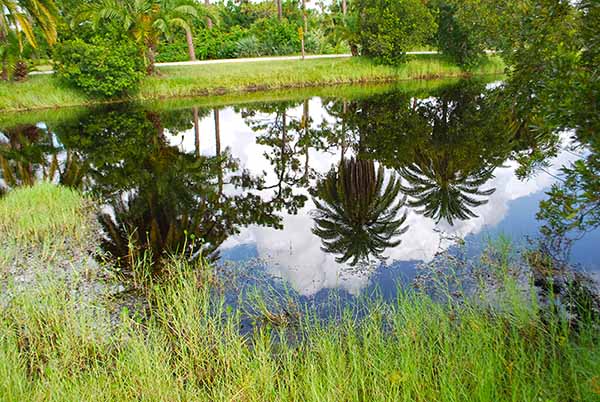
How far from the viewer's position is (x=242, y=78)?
92.7 ft

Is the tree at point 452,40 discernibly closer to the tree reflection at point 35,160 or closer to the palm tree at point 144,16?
the palm tree at point 144,16

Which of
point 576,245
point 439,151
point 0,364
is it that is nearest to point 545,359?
point 576,245

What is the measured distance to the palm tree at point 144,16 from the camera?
81.3ft

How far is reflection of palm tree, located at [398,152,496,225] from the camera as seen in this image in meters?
9.70

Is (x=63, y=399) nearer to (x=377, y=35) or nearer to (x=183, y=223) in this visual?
(x=183, y=223)

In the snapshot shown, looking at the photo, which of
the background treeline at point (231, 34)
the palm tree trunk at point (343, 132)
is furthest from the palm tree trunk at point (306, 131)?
the background treeline at point (231, 34)

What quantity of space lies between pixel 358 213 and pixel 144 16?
70.5 ft

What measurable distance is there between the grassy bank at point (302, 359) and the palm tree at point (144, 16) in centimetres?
2266

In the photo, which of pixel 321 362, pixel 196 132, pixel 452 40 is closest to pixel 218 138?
pixel 196 132

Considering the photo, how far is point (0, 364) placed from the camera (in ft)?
13.3

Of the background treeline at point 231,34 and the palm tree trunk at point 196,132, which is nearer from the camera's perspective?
the background treeline at point 231,34

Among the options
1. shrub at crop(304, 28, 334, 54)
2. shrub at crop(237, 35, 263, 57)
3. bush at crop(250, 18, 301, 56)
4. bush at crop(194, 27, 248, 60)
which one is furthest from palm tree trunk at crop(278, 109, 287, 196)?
shrub at crop(304, 28, 334, 54)

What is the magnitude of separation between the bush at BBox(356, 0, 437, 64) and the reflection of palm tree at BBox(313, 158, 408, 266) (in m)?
19.6

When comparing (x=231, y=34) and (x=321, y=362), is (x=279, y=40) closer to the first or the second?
(x=231, y=34)
